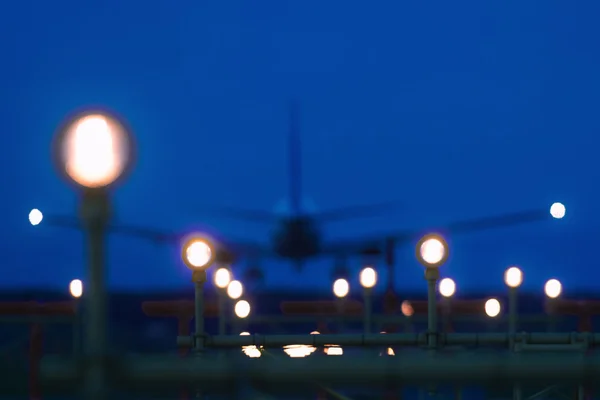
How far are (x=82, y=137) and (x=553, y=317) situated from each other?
1795 cm

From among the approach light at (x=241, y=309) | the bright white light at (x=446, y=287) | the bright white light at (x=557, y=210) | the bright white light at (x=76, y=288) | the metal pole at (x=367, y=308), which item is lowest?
the metal pole at (x=367, y=308)

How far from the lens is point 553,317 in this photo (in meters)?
21.5

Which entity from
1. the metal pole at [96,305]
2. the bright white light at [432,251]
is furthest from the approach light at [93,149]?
the bright white light at [432,251]

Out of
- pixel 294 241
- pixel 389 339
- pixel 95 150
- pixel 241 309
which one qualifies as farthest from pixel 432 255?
pixel 294 241

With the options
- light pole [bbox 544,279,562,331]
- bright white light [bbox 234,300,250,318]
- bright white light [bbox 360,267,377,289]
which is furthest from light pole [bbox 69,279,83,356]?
light pole [bbox 544,279,562,331]

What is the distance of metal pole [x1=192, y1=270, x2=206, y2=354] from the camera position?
13.3m

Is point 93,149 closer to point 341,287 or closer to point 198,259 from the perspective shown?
point 198,259

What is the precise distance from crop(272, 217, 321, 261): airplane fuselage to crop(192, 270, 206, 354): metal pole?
157 ft

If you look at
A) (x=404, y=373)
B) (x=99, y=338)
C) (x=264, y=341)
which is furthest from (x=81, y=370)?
(x=264, y=341)

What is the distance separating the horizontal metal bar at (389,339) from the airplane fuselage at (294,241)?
47.7 metres

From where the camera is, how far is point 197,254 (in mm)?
13711

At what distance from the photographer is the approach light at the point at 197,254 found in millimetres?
13656

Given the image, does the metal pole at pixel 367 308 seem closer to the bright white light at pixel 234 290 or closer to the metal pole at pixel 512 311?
the metal pole at pixel 512 311

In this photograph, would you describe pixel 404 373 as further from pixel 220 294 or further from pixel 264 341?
pixel 220 294
